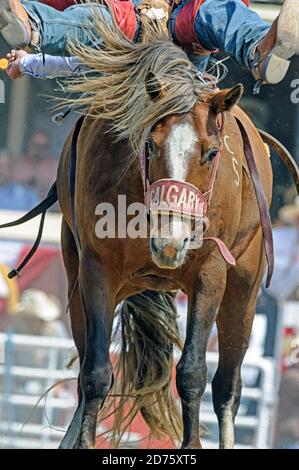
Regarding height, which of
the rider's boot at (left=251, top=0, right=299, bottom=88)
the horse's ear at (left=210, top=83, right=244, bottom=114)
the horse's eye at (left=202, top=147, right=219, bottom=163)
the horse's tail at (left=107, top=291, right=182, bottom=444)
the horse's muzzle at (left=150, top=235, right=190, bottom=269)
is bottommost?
the horse's tail at (left=107, top=291, right=182, bottom=444)

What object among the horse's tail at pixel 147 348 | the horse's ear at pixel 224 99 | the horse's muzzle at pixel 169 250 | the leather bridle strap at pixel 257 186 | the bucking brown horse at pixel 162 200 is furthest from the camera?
the horse's tail at pixel 147 348

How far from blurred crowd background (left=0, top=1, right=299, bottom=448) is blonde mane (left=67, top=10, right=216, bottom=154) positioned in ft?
6.85

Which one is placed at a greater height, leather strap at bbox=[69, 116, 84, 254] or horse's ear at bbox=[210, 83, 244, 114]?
horse's ear at bbox=[210, 83, 244, 114]

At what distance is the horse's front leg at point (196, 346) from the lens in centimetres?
384

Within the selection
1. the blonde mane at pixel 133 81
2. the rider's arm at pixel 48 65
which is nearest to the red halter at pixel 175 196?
the blonde mane at pixel 133 81

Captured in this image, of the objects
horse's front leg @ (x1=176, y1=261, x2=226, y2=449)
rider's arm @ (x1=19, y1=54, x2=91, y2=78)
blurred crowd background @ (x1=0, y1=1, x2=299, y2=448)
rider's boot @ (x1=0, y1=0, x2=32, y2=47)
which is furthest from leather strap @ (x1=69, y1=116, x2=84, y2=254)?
blurred crowd background @ (x1=0, y1=1, x2=299, y2=448)

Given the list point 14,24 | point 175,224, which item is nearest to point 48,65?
point 14,24

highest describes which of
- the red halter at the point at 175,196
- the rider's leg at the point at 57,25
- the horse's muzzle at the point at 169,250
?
the rider's leg at the point at 57,25

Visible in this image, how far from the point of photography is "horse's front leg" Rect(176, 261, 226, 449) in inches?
151

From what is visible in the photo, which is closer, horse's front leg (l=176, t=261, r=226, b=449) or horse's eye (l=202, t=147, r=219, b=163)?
Result: horse's eye (l=202, t=147, r=219, b=163)

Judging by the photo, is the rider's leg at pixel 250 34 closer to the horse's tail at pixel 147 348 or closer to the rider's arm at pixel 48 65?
the rider's arm at pixel 48 65

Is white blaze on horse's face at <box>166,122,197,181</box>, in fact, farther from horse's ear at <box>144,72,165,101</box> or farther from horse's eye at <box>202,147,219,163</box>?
horse's ear at <box>144,72,165,101</box>

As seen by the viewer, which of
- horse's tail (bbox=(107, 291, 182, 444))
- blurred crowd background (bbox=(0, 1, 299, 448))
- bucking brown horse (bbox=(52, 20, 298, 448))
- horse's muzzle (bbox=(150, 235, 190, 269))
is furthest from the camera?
blurred crowd background (bbox=(0, 1, 299, 448))
